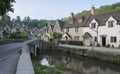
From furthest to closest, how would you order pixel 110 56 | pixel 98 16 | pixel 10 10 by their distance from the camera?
pixel 98 16
pixel 10 10
pixel 110 56

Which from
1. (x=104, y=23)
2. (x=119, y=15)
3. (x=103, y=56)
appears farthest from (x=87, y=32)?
(x=103, y=56)

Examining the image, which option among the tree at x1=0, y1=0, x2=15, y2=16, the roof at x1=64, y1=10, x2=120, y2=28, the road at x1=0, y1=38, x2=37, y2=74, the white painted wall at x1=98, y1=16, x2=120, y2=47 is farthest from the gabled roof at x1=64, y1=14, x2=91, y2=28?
the road at x1=0, y1=38, x2=37, y2=74

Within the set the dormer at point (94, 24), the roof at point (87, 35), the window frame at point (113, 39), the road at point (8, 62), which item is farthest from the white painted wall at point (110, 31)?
the road at point (8, 62)

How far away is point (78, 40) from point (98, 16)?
10.8 metres

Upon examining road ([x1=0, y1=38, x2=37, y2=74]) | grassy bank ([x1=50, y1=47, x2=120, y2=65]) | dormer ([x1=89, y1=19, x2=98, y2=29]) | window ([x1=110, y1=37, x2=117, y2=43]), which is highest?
dormer ([x1=89, y1=19, x2=98, y2=29])

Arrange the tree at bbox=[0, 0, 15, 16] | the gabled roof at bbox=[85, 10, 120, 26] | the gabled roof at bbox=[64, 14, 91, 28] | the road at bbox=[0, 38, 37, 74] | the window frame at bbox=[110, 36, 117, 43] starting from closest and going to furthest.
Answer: the road at bbox=[0, 38, 37, 74] < the tree at bbox=[0, 0, 15, 16] < the window frame at bbox=[110, 36, 117, 43] < the gabled roof at bbox=[85, 10, 120, 26] < the gabled roof at bbox=[64, 14, 91, 28]

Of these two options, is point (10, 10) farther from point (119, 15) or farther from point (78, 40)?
point (78, 40)

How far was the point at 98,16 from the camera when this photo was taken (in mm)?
59344

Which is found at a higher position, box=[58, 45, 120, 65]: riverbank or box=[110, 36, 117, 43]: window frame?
box=[110, 36, 117, 43]: window frame

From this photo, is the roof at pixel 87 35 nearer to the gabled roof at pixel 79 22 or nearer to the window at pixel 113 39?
the gabled roof at pixel 79 22

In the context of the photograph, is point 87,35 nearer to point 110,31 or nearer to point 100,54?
point 110,31

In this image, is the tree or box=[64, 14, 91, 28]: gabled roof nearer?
the tree

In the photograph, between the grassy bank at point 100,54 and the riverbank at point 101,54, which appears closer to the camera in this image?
the grassy bank at point 100,54

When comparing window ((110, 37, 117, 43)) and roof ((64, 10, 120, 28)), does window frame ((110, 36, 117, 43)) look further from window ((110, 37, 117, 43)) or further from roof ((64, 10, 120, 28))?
roof ((64, 10, 120, 28))
